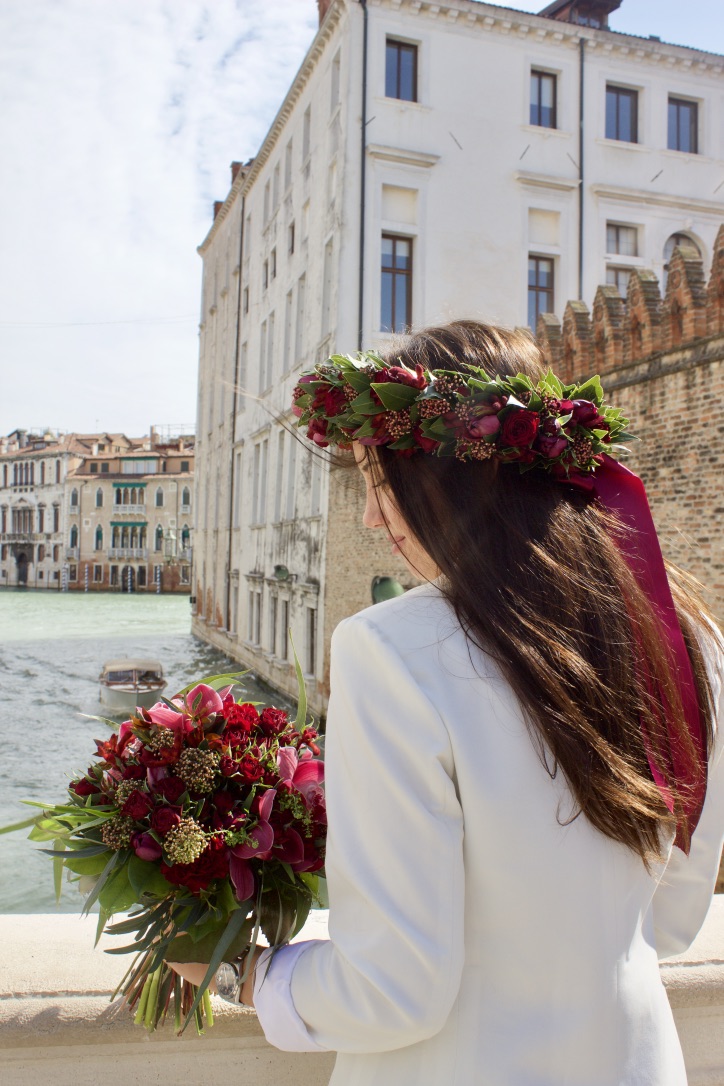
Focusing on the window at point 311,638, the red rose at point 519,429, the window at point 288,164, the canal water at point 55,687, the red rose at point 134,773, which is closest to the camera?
the red rose at point 519,429

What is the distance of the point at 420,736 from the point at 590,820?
9.4 inches

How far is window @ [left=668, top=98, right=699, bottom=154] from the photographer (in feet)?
54.9

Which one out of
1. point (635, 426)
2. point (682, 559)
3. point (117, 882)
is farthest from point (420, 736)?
point (635, 426)

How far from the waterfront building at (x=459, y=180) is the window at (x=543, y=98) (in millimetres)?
39

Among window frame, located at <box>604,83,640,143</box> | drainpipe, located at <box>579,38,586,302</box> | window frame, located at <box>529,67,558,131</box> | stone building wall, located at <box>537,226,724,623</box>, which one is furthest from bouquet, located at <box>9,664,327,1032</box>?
window frame, located at <box>604,83,640,143</box>

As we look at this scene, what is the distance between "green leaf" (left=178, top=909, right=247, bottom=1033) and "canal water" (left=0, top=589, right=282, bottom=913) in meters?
0.31

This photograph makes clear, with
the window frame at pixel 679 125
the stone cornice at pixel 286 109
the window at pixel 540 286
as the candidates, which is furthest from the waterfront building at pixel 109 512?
the window frame at pixel 679 125

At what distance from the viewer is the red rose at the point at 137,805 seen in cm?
127

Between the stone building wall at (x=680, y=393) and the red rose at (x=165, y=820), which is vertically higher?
the stone building wall at (x=680, y=393)

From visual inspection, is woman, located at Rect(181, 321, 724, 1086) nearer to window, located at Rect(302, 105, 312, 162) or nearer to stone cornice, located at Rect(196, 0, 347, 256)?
stone cornice, located at Rect(196, 0, 347, 256)

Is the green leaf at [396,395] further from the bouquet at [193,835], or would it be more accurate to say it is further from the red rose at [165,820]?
the red rose at [165,820]

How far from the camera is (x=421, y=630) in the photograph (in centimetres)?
100

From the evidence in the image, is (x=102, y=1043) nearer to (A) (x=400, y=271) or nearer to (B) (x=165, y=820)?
(B) (x=165, y=820)

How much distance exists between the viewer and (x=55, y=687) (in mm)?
23984
